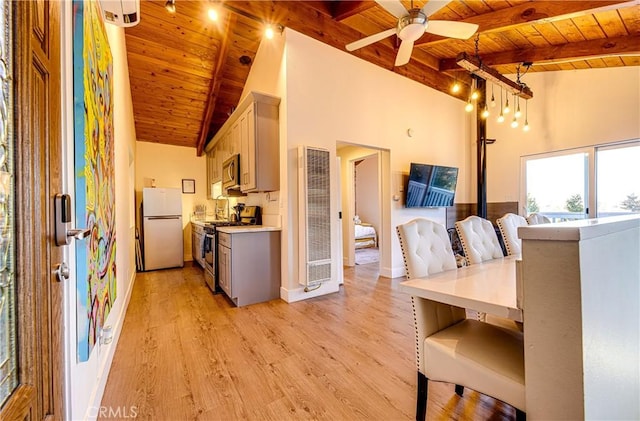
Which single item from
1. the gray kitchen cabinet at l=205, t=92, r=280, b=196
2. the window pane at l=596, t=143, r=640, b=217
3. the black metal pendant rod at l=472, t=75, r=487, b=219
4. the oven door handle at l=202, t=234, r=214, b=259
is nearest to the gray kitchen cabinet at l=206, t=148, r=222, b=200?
the oven door handle at l=202, t=234, r=214, b=259

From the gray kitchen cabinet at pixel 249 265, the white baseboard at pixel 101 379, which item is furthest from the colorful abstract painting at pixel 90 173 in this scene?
the gray kitchen cabinet at pixel 249 265

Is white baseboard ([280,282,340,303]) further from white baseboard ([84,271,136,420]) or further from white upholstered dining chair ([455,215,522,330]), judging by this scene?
white upholstered dining chair ([455,215,522,330])

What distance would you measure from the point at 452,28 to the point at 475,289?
239cm

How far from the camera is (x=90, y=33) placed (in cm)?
140

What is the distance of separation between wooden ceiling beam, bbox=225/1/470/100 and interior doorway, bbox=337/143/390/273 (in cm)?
140

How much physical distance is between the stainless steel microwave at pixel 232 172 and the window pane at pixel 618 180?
543 cm

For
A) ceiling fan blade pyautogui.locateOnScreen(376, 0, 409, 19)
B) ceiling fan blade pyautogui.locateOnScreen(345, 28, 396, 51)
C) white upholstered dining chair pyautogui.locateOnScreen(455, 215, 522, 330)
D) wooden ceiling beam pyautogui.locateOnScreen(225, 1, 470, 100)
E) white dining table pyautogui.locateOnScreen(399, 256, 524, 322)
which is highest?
wooden ceiling beam pyautogui.locateOnScreen(225, 1, 470, 100)

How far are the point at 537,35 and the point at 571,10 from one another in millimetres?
1008

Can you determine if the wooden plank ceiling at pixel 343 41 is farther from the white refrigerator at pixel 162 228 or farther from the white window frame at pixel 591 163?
the white refrigerator at pixel 162 228

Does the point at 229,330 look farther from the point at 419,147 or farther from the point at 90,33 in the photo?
the point at 419,147

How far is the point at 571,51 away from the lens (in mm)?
3459

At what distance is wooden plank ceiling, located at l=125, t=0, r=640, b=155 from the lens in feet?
9.93

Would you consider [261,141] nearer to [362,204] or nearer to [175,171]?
[175,171]

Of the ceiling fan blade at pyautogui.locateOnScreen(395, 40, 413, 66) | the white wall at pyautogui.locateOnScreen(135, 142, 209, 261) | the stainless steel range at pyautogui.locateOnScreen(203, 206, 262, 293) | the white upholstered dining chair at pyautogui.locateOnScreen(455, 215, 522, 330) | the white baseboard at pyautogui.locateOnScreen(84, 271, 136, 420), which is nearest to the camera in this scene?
the white baseboard at pyautogui.locateOnScreen(84, 271, 136, 420)
